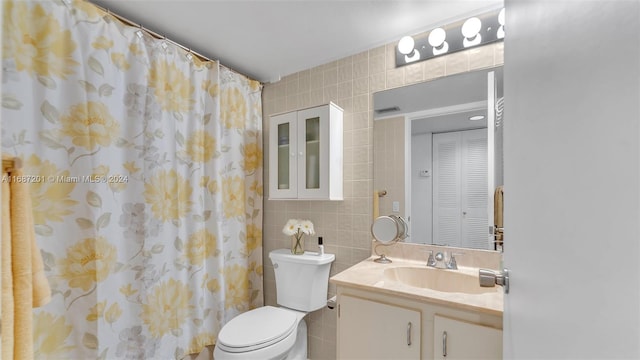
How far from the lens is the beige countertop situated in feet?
3.27

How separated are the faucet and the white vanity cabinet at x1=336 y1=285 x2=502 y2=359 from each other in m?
0.41

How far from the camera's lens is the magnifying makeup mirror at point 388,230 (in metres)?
1.60

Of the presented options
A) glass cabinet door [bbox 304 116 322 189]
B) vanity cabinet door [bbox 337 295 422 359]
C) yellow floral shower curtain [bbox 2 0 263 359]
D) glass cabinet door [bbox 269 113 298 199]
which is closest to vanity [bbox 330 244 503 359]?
vanity cabinet door [bbox 337 295 422 359]

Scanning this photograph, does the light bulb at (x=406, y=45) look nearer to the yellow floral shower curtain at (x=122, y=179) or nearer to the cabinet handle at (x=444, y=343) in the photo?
the yellow floral shower curtain at (x=122, y=179)

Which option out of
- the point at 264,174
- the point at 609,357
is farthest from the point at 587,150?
the point at 264,174

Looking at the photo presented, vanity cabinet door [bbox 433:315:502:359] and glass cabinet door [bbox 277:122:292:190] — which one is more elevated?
glass cabinet door [bbox 277:122:292:190]

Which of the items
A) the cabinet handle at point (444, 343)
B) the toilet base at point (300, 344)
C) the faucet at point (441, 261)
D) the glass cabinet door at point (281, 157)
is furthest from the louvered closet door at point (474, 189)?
the toilet base at point (300, 344)

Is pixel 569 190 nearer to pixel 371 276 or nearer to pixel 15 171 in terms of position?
pixel 371 276

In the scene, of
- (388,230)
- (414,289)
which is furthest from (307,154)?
(414,289)

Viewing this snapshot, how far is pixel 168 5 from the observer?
1.39m

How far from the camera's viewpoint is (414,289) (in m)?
1.16

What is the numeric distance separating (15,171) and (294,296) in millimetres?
1468

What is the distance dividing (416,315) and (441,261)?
17.3 inches

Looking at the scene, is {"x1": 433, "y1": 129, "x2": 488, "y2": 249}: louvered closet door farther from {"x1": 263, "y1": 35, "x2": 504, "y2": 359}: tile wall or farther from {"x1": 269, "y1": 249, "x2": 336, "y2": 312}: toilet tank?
{"x1": 269, "y1": 249, "x2": 336, "y2": 312}: toilet tank
